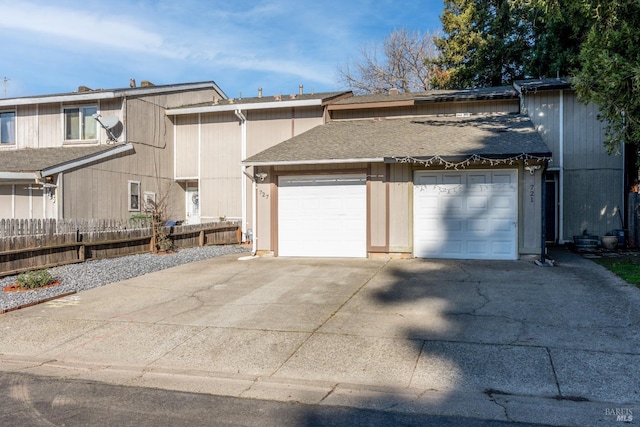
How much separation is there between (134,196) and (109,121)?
2.79m

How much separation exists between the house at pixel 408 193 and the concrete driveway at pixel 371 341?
2.06 meters

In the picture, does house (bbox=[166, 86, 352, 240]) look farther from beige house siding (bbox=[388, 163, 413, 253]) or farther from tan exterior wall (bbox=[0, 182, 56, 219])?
beige house siding (bbox=[388, 163, 413, 253])

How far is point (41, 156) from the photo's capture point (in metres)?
16.4

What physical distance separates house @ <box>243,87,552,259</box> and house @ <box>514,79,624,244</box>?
1372 millimetres

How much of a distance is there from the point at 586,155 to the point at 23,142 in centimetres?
1995

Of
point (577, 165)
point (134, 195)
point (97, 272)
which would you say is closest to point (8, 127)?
point (134, 195)

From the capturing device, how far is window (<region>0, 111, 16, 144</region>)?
61.3 feet

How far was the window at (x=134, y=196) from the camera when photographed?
687 inches

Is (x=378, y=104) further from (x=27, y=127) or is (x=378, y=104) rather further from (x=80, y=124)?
(x=27, y=127)

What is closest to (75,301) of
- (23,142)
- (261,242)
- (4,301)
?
(4,301)

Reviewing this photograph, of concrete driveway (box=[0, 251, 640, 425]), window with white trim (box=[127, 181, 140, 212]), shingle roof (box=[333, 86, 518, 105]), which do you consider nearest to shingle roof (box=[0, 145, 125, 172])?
window with white trim (box=[127, 181, 140, 212])

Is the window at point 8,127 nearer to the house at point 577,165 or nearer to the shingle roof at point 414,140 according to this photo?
the shingle roof at point 414,140

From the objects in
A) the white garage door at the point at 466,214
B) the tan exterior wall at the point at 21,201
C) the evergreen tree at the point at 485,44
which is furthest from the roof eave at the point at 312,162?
the evergreen tree at the point at 485,44

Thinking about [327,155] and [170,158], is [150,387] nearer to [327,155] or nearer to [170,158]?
[327,155]
